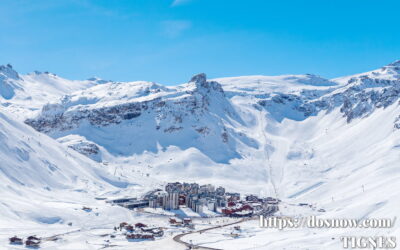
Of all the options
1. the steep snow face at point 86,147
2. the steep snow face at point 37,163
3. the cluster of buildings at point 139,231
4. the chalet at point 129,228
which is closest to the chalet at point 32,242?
the cluster of buildings at point 139,231

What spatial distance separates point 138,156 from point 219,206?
198 feet

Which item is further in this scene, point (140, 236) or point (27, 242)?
point (140, 236)

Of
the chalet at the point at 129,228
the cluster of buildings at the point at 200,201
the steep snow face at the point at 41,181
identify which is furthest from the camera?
the cluster of buildings at the point at 200,201

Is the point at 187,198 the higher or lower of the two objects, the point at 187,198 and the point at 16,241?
the higher

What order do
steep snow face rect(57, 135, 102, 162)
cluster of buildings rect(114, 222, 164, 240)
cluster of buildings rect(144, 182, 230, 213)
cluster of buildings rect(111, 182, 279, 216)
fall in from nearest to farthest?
cluster of buildings rect(114, 222, 164, 240)
cluster of buildings rect(111, 182, 279, 216)
cluster of buildings rect(144, 182, 230, 213)
steep snow face rect(57, 135, 102, 162)

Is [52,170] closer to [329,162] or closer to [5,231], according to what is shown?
[5,231]

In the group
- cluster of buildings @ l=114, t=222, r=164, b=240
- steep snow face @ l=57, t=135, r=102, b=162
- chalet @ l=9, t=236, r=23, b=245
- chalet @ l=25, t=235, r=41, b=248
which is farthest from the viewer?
steep snow face @ l=57, t=135, r=102, b=162

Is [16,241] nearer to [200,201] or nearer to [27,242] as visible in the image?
[27,242]

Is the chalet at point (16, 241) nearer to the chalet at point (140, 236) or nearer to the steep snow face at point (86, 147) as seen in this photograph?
the chalet at point (140, 236)

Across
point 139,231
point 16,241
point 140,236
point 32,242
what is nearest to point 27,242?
point 32,242

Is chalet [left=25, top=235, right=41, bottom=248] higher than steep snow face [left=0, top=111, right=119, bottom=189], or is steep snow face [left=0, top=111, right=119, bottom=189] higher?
steep snow face [left=0, top=111, right=119, bottom=189]

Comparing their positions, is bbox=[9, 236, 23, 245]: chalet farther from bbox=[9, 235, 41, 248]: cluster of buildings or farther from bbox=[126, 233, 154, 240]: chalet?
bbox=[126, 233, 154, 240]: chalet

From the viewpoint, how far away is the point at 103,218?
111000 mm

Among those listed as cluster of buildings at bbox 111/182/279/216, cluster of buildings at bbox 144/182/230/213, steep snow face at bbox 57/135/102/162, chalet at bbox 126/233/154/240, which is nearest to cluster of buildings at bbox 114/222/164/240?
chalet at bbox 126/233/154/240
